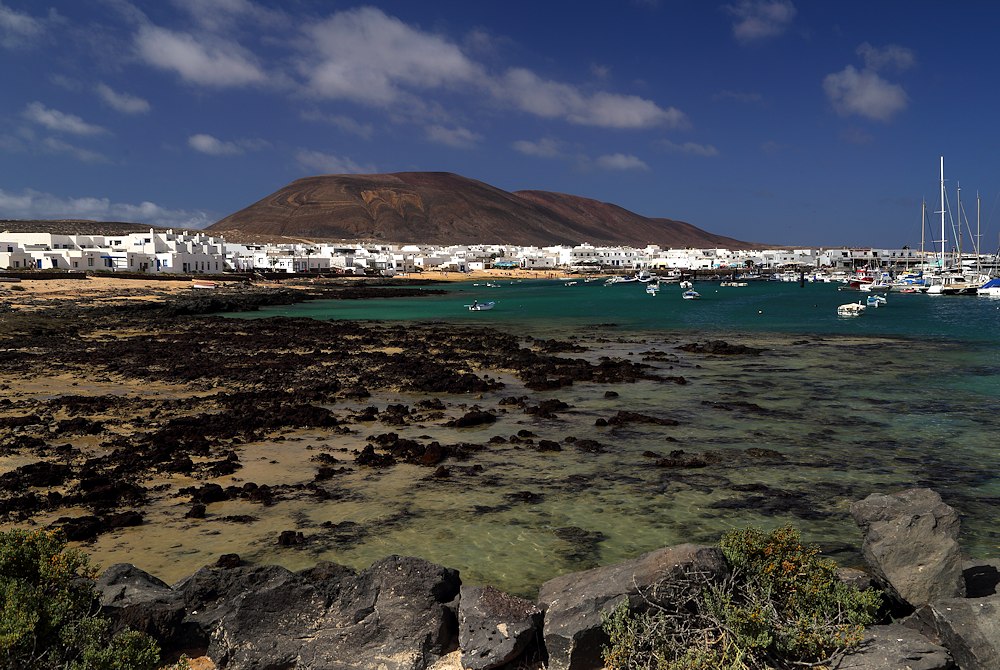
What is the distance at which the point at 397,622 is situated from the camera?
694cm

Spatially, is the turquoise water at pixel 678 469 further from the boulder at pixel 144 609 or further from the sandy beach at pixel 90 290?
the sandy beach at pixel 90 290

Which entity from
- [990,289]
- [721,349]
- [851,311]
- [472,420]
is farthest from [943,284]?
[472,420]

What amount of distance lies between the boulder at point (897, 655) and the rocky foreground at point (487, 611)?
10 mm

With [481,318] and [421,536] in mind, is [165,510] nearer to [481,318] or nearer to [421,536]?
[421,536]

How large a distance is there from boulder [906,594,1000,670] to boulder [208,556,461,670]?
461 cm

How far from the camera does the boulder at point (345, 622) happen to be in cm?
670

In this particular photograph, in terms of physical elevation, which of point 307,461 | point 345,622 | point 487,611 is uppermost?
point 487,611

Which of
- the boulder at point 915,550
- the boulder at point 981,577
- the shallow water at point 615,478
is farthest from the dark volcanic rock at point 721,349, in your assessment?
the boulder at point 915,550

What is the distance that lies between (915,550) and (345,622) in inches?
234

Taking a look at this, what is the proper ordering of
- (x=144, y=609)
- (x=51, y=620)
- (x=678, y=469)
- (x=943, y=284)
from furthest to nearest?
(x=943, y=284) < (x=678, y=469) < (x=144, y=609) < (x=51, y=620)

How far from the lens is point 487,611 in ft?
22.3

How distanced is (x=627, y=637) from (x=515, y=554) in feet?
14.3

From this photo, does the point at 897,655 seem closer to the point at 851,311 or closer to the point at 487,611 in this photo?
the point at 487,611

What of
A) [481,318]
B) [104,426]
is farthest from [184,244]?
[104,426]
